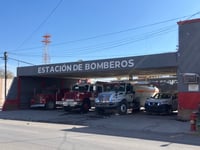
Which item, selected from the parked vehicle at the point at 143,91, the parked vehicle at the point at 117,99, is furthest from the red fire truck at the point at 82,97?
the parked vehicle at the point at 143,91

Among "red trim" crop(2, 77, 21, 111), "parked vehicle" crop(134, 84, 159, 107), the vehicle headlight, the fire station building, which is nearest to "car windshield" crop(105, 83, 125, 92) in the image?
the fire station building

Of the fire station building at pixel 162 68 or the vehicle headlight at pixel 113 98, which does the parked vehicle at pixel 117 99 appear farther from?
the fire station building at pixel 162 68

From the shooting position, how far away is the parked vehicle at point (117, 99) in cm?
2902

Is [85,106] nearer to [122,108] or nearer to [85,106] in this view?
[85,106]

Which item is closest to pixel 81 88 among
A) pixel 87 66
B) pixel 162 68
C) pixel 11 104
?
pixel 87 66

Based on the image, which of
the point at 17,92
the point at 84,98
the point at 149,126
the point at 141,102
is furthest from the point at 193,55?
the point at 17,92

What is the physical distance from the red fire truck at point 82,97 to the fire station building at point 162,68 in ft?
5.05

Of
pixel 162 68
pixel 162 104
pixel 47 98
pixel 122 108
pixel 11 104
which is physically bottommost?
pixel 122 108

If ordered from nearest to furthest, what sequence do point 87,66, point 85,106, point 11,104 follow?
1. point 87,66
2. point 85,106
3. point 11,104

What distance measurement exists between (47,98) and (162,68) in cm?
1300

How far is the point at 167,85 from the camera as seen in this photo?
40156mm

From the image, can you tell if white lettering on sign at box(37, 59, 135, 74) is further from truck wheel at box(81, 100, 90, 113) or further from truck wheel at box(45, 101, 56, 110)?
truck wheel at box(45, 101, 56, 110)

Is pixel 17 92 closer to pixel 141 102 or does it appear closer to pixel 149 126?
pixel 141 102

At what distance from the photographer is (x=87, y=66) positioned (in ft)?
106
